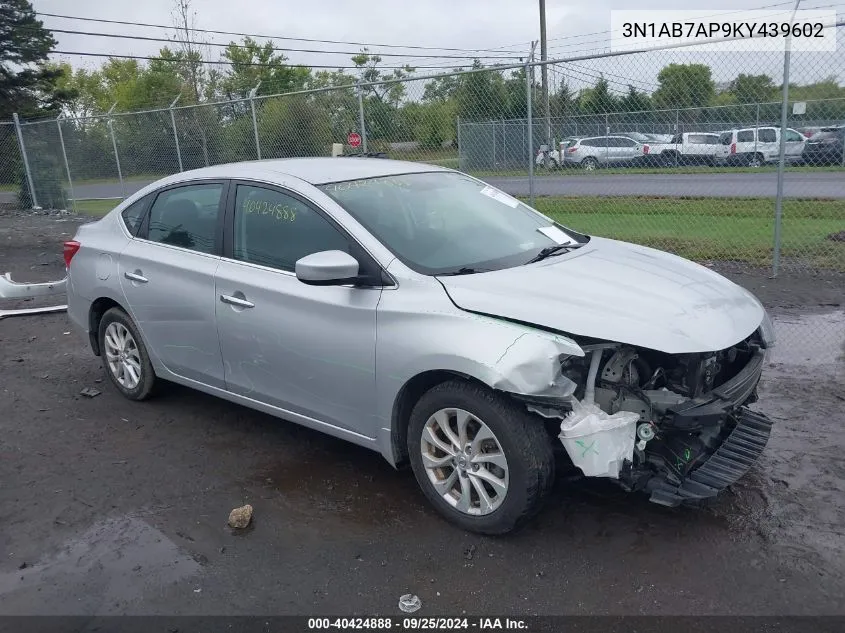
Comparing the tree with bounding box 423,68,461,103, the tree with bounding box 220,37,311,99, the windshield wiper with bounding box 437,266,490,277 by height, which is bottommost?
the windshield wiper with bounding box 437,266,490,277

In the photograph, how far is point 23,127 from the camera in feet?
59.1

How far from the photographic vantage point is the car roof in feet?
14.1

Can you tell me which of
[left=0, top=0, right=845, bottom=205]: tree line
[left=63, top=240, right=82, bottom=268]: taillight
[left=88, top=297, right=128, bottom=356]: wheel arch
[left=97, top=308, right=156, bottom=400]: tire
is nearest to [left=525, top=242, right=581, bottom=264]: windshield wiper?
[left=97, top=308, right=156, bottom=400]: tire

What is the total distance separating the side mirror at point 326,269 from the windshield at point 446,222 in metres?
0.28

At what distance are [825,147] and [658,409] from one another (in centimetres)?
720

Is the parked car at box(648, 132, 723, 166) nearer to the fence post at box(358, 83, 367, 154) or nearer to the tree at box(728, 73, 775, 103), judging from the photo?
the tree at box(728, 73, 775, 103)

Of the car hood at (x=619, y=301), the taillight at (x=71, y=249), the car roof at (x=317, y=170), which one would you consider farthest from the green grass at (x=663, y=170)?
the taillight at (x=71, y=249)

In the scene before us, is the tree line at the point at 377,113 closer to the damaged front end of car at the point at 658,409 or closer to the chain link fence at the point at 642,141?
the chain link fence at the point at 642,141

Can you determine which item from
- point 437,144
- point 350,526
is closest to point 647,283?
point 350,526

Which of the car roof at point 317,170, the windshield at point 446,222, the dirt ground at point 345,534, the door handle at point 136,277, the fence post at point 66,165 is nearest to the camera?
the dirt ground at point 345,534

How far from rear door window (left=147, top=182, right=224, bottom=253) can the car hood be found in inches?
69.4

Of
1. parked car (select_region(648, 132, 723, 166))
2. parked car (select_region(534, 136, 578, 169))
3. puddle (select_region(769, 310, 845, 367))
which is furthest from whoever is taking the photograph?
parked car (select_region(534, 136, 578, 169))

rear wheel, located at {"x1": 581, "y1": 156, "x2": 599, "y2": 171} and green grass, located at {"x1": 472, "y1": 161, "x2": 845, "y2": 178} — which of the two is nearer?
green grass, located at {"x1": 472, "y1": 161, "x2": 845, "y2": 178}

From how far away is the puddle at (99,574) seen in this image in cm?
310
